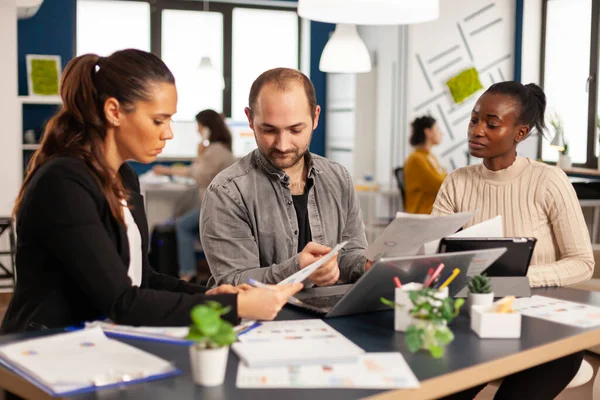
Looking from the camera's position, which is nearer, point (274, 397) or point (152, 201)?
point (274, 397)

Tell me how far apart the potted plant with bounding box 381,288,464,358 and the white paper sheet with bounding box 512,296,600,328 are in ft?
1.32

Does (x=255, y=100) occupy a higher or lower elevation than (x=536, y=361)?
higher

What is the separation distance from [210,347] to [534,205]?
1.54m

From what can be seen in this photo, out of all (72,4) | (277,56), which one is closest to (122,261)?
(72,4)

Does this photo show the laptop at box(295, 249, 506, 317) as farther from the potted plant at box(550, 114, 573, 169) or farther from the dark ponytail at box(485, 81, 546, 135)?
the potted plant at box(550, 114, 573, 169)

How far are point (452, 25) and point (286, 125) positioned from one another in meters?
5.28

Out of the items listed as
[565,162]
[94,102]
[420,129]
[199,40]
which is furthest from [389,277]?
[199,40]

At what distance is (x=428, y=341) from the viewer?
153 centimetres

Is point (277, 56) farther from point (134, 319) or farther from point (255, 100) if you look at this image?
point (134, 319)

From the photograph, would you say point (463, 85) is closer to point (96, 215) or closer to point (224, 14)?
point (224, 14)

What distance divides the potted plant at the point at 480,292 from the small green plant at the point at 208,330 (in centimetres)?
71

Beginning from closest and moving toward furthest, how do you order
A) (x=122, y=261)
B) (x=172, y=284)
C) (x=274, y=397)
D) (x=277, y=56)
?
(x=274, y=397), (x=122, y=261), (x=172, y=284), (x=277, y=56)

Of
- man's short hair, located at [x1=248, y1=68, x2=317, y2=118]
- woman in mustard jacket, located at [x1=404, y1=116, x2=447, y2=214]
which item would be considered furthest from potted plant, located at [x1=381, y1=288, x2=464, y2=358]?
woman in mustard jacket, located at [x1=404, y1=116, x2=447, y2=214]

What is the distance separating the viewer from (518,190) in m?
2.59
